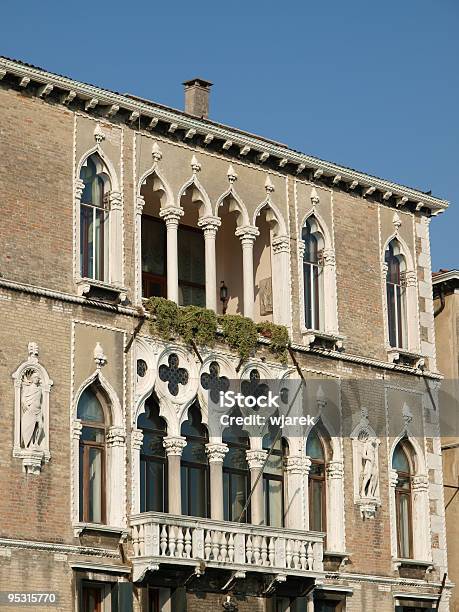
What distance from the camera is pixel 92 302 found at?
95.8 ft

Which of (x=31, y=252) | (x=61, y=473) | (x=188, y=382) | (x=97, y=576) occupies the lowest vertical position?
(x=97, y=576)

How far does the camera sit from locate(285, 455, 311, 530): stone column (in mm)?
31953

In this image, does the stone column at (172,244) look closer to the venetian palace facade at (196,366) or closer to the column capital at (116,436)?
the venetian palace facade at (196,366)

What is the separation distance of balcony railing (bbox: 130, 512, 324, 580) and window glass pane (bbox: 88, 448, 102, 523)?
639 mm

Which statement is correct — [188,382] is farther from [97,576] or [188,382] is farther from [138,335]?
[97,576]

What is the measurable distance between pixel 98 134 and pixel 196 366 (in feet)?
15.4

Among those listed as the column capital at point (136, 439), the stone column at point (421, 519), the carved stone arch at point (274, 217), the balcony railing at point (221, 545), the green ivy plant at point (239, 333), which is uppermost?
the carved stone arch at point (274, 217)

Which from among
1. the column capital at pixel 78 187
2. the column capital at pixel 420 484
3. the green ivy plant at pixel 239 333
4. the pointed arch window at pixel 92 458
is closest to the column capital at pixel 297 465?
the green ivy plant at pixel 239 333

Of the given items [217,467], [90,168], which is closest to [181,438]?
[217,467]

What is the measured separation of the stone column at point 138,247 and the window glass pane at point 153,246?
1.61 meters

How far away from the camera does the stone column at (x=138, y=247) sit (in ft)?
99.1

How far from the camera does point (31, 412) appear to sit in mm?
27641

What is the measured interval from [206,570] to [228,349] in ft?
14.8

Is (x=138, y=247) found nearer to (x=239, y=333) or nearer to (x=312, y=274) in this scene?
(x=239, y=333)
